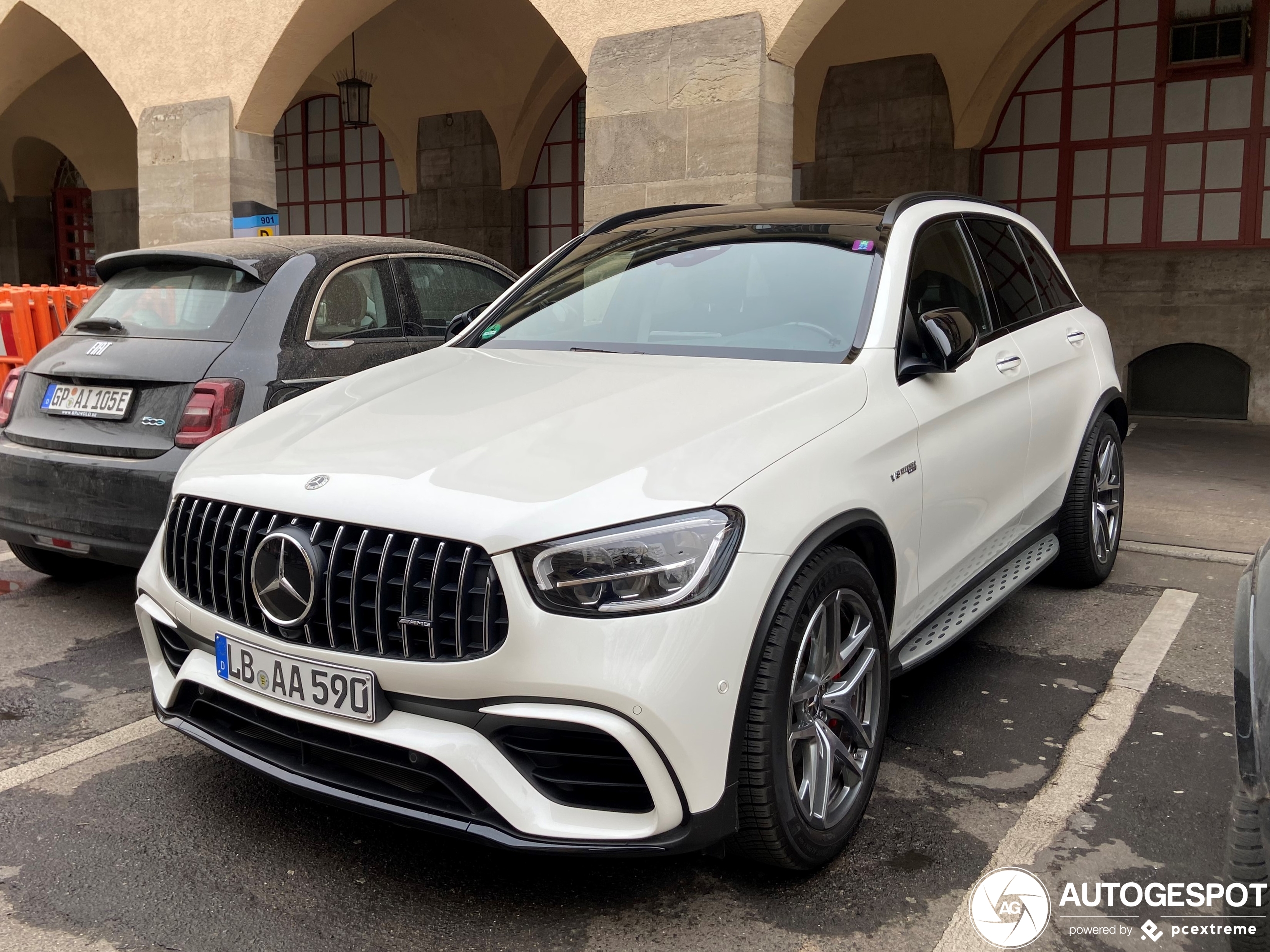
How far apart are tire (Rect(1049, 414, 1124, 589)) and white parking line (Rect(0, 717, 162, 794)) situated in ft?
11.7

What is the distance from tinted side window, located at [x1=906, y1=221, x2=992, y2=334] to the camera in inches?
146

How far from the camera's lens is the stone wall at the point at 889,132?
12.8 m

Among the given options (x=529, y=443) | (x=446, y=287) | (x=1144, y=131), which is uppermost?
(x=1144, y=131)

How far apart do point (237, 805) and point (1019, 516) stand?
2.79 m

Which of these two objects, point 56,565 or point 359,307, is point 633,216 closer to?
point 359,307

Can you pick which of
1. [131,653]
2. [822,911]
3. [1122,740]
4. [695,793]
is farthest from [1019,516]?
[131,653]

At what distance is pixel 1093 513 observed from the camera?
197 inches

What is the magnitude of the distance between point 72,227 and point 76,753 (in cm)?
2217

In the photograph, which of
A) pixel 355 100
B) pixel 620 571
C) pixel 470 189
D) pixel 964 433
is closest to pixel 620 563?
pixel 620 571

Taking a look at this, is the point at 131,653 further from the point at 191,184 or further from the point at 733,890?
the point at 191,184

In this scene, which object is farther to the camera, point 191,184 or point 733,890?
point 191,184

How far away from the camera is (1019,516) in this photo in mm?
4199

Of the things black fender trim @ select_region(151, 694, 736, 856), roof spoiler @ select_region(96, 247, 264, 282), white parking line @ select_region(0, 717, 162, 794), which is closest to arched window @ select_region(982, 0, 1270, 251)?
roof spoiler @ select_region(96, 247, 264, 282)

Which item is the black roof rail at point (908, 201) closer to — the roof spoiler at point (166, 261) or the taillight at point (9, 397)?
the roof spoiler at point (166, 261)
